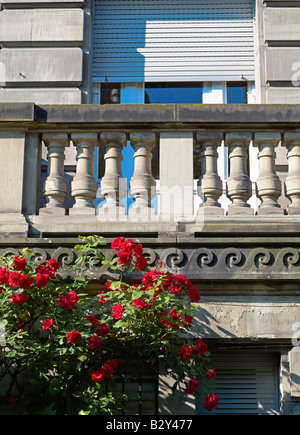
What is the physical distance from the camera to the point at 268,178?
658 cm

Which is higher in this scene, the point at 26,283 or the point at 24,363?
the point at 26,283

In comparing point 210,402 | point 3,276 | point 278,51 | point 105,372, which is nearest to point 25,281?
point 3,276

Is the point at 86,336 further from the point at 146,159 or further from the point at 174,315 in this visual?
the point at 146,159

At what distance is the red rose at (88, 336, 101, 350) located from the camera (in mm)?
5625

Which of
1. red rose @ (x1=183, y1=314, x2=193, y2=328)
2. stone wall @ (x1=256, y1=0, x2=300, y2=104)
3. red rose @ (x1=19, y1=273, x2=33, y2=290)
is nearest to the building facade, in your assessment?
red rose @ (x1=183, y1=314, x2=193, y2=328)

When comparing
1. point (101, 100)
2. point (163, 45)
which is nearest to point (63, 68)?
point (101, 100)

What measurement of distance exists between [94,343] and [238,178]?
196 cm

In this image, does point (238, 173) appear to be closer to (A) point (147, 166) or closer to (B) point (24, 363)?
(A) point (147, 166)

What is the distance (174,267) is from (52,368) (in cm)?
129

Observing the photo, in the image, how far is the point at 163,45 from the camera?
373 inches

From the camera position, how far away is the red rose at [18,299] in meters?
5.56

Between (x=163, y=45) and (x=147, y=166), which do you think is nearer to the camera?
(x=147, y=166)
